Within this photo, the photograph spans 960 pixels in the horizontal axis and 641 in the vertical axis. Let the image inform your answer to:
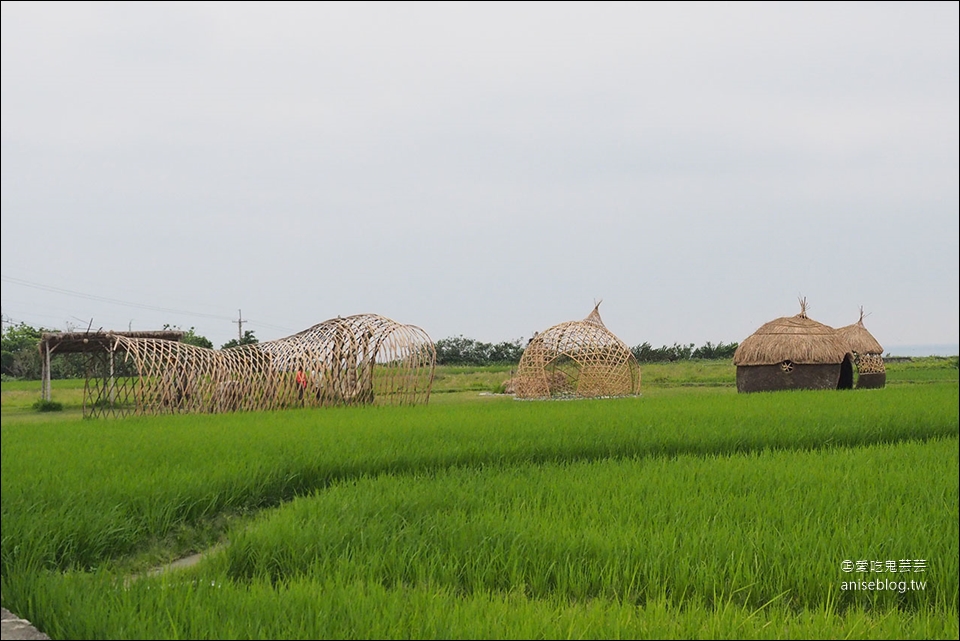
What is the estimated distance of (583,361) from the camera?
1742 centimetres

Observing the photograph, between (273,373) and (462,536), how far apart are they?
893cm

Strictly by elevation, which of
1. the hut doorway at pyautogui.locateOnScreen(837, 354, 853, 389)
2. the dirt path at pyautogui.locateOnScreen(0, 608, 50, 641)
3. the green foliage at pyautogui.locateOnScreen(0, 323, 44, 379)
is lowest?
the dirt path at pyautogui.locateOnScreen(0, 608, 50, 641)

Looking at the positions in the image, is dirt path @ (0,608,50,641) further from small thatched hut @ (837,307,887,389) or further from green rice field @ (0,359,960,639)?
small thatched hut @ (837,307,887,389)

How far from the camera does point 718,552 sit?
3748 mm

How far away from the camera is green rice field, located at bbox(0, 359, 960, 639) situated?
9.51 ft

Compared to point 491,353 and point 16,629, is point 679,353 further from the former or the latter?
point 16,629

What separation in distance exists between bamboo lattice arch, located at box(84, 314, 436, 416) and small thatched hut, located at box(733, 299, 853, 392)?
830 cm

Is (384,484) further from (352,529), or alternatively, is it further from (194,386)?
(194,386)

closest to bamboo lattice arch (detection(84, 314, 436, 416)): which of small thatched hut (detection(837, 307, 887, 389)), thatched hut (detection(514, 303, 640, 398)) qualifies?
thatched hut (detection(514, 303, 640, 398))

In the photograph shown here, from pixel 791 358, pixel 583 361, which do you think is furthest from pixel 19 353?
pixel 791 358

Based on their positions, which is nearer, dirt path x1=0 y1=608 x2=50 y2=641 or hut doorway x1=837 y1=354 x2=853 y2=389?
dirt path x1=0 y1=608 x2=50 y2=641

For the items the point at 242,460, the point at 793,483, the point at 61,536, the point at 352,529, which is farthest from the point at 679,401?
the point at 61,536

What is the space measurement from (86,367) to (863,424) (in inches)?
350

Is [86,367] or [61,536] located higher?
[86,367]
